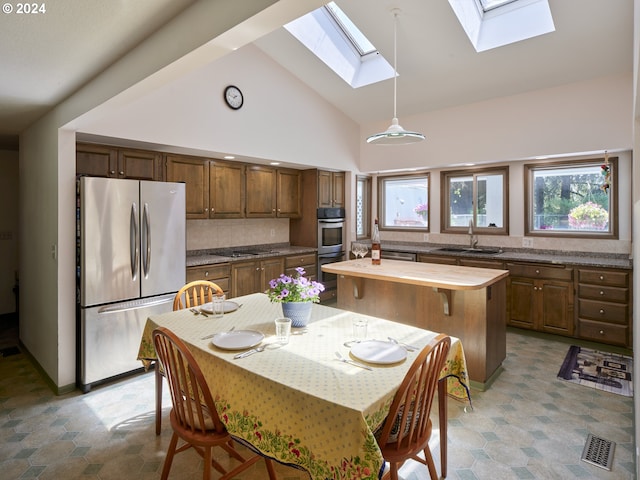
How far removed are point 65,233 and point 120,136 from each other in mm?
937

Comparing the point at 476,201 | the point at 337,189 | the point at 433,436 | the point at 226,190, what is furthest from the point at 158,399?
the point at 476,201

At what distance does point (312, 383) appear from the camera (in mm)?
1485

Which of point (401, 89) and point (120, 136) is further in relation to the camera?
point (401, 89)

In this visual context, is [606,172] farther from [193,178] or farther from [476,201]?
[193,178]

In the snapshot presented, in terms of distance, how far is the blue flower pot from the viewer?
2.13 meters

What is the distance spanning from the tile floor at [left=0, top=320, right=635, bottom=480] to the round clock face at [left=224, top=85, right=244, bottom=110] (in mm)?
2868

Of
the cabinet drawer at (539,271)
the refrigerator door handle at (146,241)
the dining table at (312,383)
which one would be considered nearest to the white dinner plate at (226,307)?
the dining table at (312,383)

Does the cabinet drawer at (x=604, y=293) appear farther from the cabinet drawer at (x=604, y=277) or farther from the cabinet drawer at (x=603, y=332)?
the cabinet drawer at (x=603, y=332)

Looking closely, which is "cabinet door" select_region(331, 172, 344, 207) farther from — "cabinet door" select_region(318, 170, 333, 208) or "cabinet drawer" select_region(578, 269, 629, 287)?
"cabinet drawer" select_region(578, 269, 629, 287)

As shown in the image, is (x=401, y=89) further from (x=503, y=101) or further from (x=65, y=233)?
(x=65, y=233)

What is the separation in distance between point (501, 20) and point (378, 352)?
3.58 metres

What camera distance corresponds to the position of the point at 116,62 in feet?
7.07

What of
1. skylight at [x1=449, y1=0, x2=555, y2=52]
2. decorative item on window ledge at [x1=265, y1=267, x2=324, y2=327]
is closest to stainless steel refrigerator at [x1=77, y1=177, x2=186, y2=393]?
decorative item on window ledge at [x1=265, y1=267, x2=324, y2=327]

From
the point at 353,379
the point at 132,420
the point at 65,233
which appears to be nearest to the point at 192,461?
the point at 132,420
